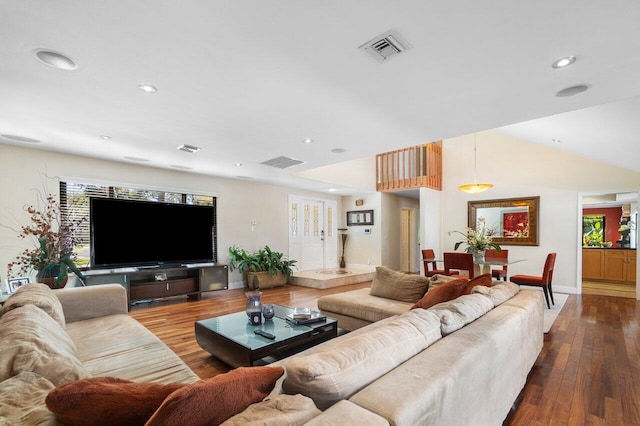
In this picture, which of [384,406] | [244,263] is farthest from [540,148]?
[384,406]

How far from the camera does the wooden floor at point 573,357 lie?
2.04 metres

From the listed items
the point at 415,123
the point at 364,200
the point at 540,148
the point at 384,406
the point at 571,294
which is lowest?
the point at 571,294

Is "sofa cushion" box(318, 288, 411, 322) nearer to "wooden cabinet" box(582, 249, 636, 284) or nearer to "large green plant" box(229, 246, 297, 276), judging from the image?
"large green plant" box(229, 246, 297, 276)

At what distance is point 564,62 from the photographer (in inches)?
78.4

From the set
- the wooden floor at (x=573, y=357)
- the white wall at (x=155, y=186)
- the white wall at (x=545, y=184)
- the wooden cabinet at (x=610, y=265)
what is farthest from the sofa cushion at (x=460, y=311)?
the wooden cabinet at (x=610, y=265)

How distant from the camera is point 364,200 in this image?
8.49 meters

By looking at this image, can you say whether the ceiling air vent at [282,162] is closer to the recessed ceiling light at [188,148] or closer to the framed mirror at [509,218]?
the recessed ceiling light at [188,148]

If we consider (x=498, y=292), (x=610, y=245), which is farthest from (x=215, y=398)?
(x=610, y=245)

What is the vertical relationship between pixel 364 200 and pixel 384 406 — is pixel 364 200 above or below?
above

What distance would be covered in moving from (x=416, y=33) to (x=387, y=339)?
1.66 metres

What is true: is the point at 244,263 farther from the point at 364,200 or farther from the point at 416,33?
the point at 416,33

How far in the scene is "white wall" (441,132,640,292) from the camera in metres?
5.79

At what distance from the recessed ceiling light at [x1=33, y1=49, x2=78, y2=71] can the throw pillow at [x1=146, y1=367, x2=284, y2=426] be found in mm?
2320

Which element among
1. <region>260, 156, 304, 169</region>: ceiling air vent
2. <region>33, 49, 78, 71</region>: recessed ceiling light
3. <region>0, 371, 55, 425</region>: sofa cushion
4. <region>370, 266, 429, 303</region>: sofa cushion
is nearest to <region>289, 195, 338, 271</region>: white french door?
<region>260, 156, 304, 169</region>: ceiling air vent
